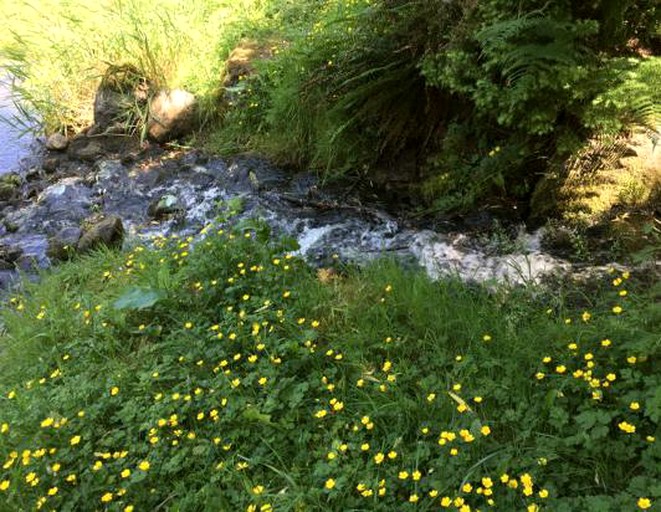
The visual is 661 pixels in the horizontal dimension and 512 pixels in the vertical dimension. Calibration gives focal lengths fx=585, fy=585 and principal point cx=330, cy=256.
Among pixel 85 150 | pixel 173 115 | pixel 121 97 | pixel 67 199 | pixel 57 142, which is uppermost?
pixel 121 97

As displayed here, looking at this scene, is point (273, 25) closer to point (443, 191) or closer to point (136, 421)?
point (443, 191)

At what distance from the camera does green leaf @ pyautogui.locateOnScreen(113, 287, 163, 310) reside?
3.49m

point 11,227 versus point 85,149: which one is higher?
point 85,149

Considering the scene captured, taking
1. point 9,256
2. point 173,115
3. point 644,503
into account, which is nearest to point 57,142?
point 173,115

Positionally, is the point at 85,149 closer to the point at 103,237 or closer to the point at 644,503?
the point at 103,237

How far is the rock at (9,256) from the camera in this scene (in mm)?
5281

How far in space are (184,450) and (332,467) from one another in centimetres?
70

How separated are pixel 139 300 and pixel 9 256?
2608 millimetres

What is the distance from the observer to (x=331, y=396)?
276 centimetres

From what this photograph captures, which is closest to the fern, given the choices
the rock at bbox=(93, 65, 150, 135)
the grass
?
the grass

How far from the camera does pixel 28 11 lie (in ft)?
28.8

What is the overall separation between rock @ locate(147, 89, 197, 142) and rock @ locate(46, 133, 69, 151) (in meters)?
1.24

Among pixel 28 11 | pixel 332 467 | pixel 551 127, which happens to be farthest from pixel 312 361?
pixel 28 11

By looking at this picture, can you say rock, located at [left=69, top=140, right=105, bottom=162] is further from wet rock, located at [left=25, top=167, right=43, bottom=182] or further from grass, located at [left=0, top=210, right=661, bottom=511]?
grass, located at [left=0, top=210, right=661, bottom=511]
